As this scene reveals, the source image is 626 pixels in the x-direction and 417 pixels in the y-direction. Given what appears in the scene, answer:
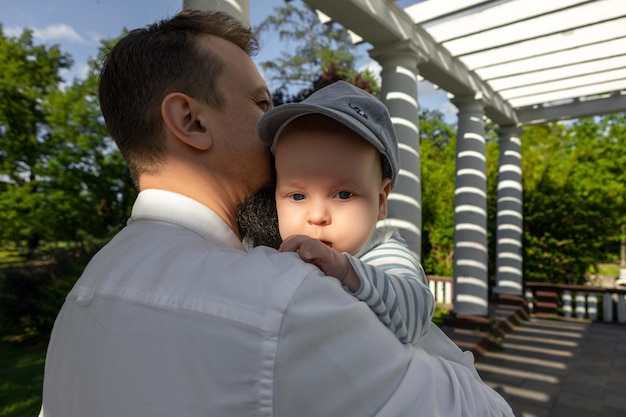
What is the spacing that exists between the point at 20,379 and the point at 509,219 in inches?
417

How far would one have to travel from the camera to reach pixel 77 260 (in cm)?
1066

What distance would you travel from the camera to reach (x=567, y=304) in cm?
1156

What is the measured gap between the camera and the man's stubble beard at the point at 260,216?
4.54 feet

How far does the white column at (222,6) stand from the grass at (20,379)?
16.3 feet

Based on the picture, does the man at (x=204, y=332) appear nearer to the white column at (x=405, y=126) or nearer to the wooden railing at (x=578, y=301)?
→ the white column at (x=405, y=126)

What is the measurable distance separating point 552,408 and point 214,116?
19.1 feet

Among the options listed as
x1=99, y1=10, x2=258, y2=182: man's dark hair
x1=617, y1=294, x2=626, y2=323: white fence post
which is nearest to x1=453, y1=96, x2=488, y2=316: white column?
x1=617, y1=294, x2=626, y2=323: white fence post

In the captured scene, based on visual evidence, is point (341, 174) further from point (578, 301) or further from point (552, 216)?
point (552, 216)

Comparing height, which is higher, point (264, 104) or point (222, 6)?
point (222, 6)

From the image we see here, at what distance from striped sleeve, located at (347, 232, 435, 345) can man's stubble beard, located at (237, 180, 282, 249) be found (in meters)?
0.41

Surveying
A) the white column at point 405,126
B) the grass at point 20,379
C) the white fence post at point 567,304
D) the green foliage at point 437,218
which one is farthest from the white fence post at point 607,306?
the grass at point 20,379

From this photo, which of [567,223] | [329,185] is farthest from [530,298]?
[329,185]

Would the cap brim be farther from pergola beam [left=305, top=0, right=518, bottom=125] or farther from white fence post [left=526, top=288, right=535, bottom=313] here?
white fence post [left=526, top=288, right=535, bottom=313]

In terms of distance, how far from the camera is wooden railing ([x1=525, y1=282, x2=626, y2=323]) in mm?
10984
